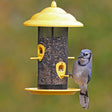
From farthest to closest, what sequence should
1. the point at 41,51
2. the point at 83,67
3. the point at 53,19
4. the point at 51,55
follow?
1. the point at 83,67
2. the point at 41,51
3. the point at 51,55
4. the point at 53,19

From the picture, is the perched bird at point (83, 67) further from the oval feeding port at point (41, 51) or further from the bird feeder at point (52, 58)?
the oval feeding port at point (41, 51)

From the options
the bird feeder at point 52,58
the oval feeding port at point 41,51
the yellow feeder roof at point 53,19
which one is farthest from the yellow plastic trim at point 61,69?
the yellow feeder roof at point 53,19

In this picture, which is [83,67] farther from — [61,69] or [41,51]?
[41,51]

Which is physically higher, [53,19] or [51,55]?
[53,19]

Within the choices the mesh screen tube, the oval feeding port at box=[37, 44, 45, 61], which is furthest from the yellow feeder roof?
Result: the oval feeding port at box=[37, 44, 45, 61]

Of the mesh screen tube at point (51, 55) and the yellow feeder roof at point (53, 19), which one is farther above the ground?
the yellow feeder roof at point (53, 19)

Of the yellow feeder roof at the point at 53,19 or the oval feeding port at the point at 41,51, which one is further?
the oval feeding port at the point at 41,51

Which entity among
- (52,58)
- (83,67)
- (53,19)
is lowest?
(83,67)

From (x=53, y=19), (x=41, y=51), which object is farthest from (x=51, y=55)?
(x=53, y=19)

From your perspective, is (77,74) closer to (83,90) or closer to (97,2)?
(83,90)

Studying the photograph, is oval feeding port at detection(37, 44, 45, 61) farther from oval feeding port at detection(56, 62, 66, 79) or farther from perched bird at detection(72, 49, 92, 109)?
perched bird at detection(72, 49, 92, 109)

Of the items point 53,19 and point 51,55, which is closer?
point 53,19

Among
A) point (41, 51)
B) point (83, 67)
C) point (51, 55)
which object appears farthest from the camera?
point (83, 67)

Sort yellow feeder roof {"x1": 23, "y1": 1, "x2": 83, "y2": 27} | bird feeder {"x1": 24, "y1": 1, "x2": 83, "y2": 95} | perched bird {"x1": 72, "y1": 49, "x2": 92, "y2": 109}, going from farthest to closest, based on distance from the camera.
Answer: perched bird {"x1": 72, "y1": 49, "x2": 92, "y2": 109}, bird feeder {"x1": 24, "y1": 1, "x2": 83, "y2": 95}, yellow feeder roof {"x1": 23, "y1": 1, "x2": 83, "y2": 27}
